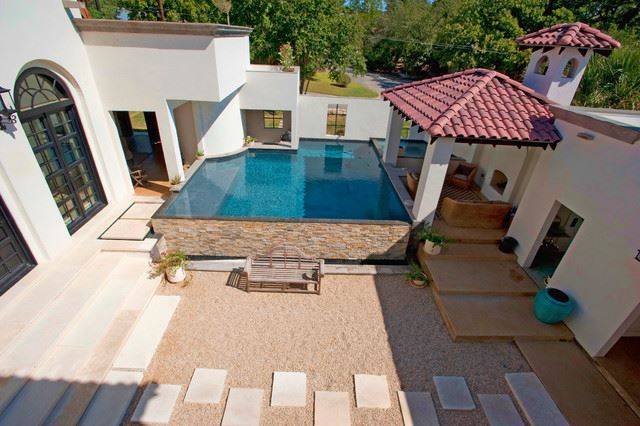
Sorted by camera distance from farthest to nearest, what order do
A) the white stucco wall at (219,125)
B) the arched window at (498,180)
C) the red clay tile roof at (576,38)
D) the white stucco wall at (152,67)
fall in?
1. the white stucco wall at (219,125)
2. the arched window at (498,180)
3. the white stucco wall at (152,67)
4. the red clay tile roof at (576,38)

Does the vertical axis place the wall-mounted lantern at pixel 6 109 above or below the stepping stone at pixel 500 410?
above

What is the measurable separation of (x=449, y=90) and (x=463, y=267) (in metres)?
6.53

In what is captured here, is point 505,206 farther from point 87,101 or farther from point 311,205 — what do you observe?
point 87,101

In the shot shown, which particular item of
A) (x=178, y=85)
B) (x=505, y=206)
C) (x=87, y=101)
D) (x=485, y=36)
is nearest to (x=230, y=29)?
(x=178, y=85)

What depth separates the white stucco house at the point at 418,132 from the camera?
746 centimetres

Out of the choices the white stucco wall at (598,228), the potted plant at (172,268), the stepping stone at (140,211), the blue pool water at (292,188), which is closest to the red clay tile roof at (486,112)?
the white stucco wall at (598,228)

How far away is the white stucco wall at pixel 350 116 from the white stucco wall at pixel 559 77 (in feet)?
37.7

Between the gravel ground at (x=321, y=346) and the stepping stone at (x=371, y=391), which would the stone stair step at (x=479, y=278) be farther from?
the stepping stone at (x=371, y=391)

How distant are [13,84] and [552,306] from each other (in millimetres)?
15286

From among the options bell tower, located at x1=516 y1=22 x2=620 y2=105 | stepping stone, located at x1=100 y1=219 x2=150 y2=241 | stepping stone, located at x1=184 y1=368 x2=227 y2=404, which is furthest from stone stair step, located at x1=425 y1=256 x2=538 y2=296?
stepping stone, located at x1=100 y1=219 x2=150 y2=241

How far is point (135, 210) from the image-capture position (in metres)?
12.2

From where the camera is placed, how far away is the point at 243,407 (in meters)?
6.55

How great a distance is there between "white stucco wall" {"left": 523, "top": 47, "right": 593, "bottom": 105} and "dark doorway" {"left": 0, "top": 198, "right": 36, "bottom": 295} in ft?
55.8

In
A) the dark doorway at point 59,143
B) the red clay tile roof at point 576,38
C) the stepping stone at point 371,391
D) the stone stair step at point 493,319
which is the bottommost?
the stepping stone at point 371,391
